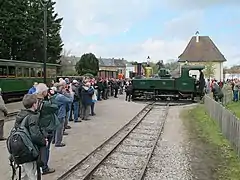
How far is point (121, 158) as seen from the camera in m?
11.0

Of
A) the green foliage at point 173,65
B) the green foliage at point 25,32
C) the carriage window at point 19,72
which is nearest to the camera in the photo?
the carriage window at point 19,72

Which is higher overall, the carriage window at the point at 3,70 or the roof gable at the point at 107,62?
the roof gable at the point at 107,62

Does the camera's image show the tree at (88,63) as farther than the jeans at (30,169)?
Yes

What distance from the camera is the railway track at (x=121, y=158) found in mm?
9000

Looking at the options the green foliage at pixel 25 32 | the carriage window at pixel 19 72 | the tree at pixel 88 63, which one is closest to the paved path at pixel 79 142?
the carriage window at pixel 19 72

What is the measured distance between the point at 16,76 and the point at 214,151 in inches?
777

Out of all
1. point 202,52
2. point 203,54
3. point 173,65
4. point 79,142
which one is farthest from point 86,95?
point 173,65

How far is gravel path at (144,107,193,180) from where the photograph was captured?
9.20 m

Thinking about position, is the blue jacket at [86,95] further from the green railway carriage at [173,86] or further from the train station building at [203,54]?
the train station building at [203,54]

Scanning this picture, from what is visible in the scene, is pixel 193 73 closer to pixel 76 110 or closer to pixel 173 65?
pixel 76 110

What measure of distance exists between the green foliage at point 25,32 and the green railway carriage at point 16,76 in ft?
18.2

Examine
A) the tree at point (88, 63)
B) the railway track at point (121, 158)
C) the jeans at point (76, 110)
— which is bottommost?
the railway track at point (121, 158)

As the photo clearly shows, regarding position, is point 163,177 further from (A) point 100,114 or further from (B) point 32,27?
(B) point 32,27

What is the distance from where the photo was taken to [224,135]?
14.5 meters
